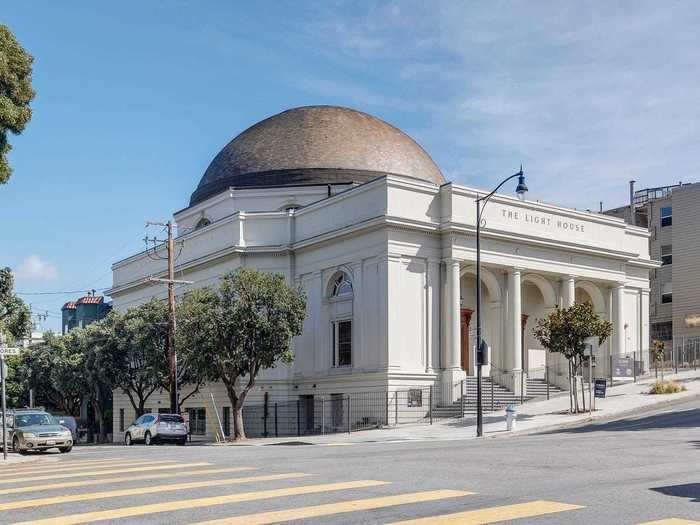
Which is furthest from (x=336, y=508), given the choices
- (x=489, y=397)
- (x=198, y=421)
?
(x=198, y=421)

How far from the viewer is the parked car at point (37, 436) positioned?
1192 inches

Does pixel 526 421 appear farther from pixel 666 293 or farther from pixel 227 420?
pixel 666 293

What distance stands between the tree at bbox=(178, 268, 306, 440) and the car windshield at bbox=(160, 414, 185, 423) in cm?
230

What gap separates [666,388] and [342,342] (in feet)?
50.5

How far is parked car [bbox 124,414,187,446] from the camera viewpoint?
1560 inches

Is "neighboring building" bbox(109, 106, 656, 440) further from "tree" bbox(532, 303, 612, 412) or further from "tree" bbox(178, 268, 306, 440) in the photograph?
"tree" bbox(532, 303, 612, 412)

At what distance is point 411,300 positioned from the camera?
143 ft

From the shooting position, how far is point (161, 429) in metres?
39.7

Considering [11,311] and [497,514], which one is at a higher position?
[11,311]

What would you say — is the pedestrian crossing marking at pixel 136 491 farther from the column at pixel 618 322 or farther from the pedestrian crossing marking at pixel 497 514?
the column at pixel 618 322

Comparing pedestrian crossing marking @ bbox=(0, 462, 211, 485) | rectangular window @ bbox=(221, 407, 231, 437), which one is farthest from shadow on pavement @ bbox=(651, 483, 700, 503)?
rectangular window @ bbox=(221, 407, 231, 437)

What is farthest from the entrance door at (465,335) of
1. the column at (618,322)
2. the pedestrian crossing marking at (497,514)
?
the pedestrian crossing marking at (497,514)

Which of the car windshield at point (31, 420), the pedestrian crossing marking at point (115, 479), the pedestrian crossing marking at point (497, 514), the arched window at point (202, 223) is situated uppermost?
the arched window at point (202, 223)

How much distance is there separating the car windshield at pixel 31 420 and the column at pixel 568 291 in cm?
2717
